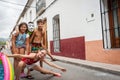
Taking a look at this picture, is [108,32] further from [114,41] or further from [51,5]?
[51,5]

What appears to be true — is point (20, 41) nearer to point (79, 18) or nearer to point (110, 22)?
point (110, 22)

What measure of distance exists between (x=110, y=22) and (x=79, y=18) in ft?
9.65

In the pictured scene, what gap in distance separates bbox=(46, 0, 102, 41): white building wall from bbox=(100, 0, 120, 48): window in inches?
12.5

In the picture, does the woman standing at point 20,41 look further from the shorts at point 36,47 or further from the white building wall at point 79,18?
the white building wall at point 79,18

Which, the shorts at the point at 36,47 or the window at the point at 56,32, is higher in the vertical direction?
the window at the point at 56,32

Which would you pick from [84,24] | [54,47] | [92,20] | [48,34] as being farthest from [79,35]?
[48,34]

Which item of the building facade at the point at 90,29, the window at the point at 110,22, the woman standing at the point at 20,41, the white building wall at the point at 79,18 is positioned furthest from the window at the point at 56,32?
→ the woman standing at the point at 20,41

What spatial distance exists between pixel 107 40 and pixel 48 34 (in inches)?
455

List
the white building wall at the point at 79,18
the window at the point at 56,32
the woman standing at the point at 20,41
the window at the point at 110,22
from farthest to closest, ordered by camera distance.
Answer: the window at the point at 56,32 → the white building wall at the point at 79,18 → the window at the point at 110,22 → the woman standing at the point at 20,41

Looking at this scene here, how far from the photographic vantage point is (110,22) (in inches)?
440

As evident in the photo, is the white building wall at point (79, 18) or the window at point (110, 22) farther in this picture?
the white building wall at point (79, 18)

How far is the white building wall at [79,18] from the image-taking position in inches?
464

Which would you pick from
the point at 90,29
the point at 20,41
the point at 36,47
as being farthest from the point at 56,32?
the point at 36,47

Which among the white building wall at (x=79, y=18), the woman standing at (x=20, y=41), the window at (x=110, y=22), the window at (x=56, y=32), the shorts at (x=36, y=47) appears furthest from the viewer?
the window at (x=56, y=32)
